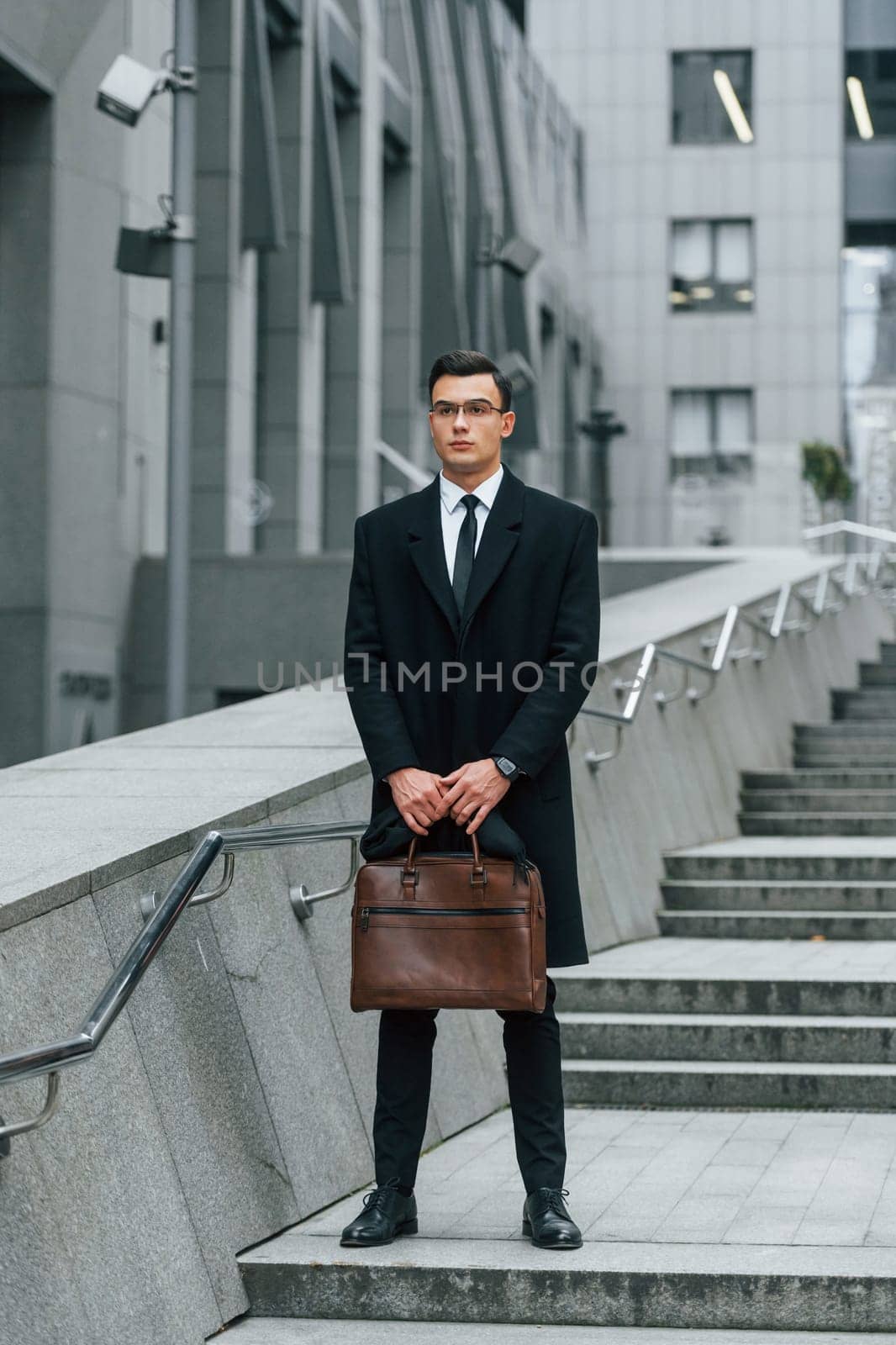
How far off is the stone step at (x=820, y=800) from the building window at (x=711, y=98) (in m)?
35.5

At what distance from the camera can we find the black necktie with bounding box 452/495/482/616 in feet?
16.3

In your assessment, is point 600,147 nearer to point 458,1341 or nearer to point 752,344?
point 752,344

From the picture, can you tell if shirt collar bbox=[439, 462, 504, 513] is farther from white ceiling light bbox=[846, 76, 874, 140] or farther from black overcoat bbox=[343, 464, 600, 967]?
white ceiling light bbox=[846, 76, 874, 140]

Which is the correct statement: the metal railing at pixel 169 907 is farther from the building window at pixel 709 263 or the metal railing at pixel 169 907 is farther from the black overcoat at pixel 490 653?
the building window at pixel 709 263

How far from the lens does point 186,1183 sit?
15.5ft

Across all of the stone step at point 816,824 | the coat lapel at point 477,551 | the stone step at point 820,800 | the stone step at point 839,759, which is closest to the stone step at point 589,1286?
the coat lapel at point 477,551

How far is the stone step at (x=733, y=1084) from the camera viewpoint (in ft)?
22.6

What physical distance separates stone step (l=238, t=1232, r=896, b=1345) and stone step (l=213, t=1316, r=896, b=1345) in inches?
0.5

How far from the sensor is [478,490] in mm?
5051

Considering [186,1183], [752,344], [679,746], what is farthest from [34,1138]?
[752,344]

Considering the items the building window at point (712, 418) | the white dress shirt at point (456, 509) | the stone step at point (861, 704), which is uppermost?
the building window at point (712, 418)

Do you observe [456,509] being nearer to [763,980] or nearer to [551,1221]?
[551,1221]

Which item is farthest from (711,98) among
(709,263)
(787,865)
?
(787,865)

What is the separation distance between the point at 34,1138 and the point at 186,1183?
0.68m
